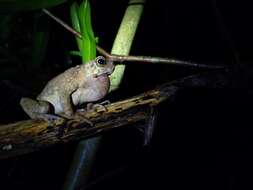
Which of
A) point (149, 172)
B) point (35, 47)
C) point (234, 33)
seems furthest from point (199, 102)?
point (234, 33)

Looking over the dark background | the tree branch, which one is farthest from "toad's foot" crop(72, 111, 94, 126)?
the dark background

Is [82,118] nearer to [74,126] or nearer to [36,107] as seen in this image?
[74,126]

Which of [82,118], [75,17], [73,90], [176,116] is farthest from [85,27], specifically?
[176,116]

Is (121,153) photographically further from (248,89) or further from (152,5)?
(248,89)

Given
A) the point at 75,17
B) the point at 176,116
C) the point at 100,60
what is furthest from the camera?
the point at 176,116

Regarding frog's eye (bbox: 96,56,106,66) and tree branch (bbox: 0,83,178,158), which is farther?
frog's eye (bbox: 96,56,106,66)

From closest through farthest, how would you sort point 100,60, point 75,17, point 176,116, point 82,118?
point 82,118, point 100,60, point 75,17, point 176,116

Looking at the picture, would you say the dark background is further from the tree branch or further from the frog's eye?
the frog's eye
